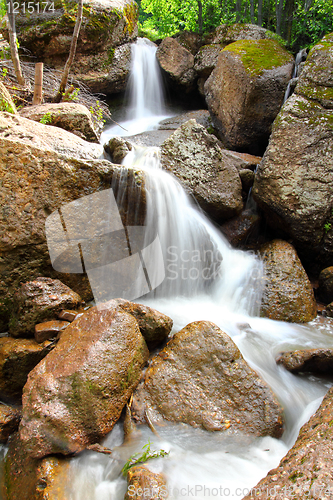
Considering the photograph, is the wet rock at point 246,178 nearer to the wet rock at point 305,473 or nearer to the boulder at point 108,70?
the wet rock at point 305,473

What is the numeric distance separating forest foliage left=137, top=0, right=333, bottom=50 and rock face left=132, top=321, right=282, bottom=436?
1077cm

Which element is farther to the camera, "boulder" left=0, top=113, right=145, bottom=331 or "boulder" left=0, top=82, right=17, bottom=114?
"boulder" left=0, top=82, right=17, bottom=114

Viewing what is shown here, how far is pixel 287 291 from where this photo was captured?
4375mm

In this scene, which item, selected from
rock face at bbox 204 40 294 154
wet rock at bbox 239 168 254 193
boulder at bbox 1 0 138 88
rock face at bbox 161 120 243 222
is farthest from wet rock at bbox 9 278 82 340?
boulder at bbox 1 0 138 88

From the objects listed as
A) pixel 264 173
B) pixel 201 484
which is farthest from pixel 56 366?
pixel 264 173

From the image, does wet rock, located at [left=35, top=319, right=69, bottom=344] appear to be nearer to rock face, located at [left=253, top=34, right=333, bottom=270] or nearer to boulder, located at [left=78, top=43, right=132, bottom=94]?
rock face, located at [left=253, top=34, right=333, bottom=270]

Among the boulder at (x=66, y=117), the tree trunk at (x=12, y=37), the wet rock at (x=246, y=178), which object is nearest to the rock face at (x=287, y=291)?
the wet rock at (x=246, y=178)

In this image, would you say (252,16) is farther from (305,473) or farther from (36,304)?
(305,473)

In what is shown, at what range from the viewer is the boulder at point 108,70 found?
9.13 m

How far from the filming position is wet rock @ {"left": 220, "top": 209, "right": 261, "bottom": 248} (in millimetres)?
5477

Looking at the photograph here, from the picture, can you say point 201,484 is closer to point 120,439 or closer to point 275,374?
point 120,439

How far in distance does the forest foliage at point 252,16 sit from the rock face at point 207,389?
1077cm

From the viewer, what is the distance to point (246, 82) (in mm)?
6727

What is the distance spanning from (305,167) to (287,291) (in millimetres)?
2076
